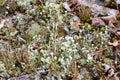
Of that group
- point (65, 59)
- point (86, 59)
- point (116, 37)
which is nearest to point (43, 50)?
point (65, 59)

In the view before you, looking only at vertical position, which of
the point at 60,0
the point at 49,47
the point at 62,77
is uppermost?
the point at 60,0

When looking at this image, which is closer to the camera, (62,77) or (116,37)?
(62,77)

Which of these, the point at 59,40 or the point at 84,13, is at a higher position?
the point at 84,13

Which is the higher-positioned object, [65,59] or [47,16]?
[47,16]

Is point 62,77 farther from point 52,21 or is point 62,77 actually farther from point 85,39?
point 52,21

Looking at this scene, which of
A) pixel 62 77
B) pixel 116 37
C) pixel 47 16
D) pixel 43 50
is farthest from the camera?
pixel 47 16

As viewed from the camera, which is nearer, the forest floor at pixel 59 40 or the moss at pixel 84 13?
the forest floor at pixel 59 40

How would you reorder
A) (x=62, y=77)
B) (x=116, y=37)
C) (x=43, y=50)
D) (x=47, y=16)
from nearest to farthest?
(x=62, y=77) → (x=43, y=50) → (x=116, y=37) → (x=47, y=16)

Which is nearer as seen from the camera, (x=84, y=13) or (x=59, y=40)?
(x=59, y=40)

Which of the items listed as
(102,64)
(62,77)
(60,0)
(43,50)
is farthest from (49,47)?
(60,0)

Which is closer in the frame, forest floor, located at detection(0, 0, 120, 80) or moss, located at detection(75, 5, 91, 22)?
forest floor, located at detection(0, 0, 120, 80)
